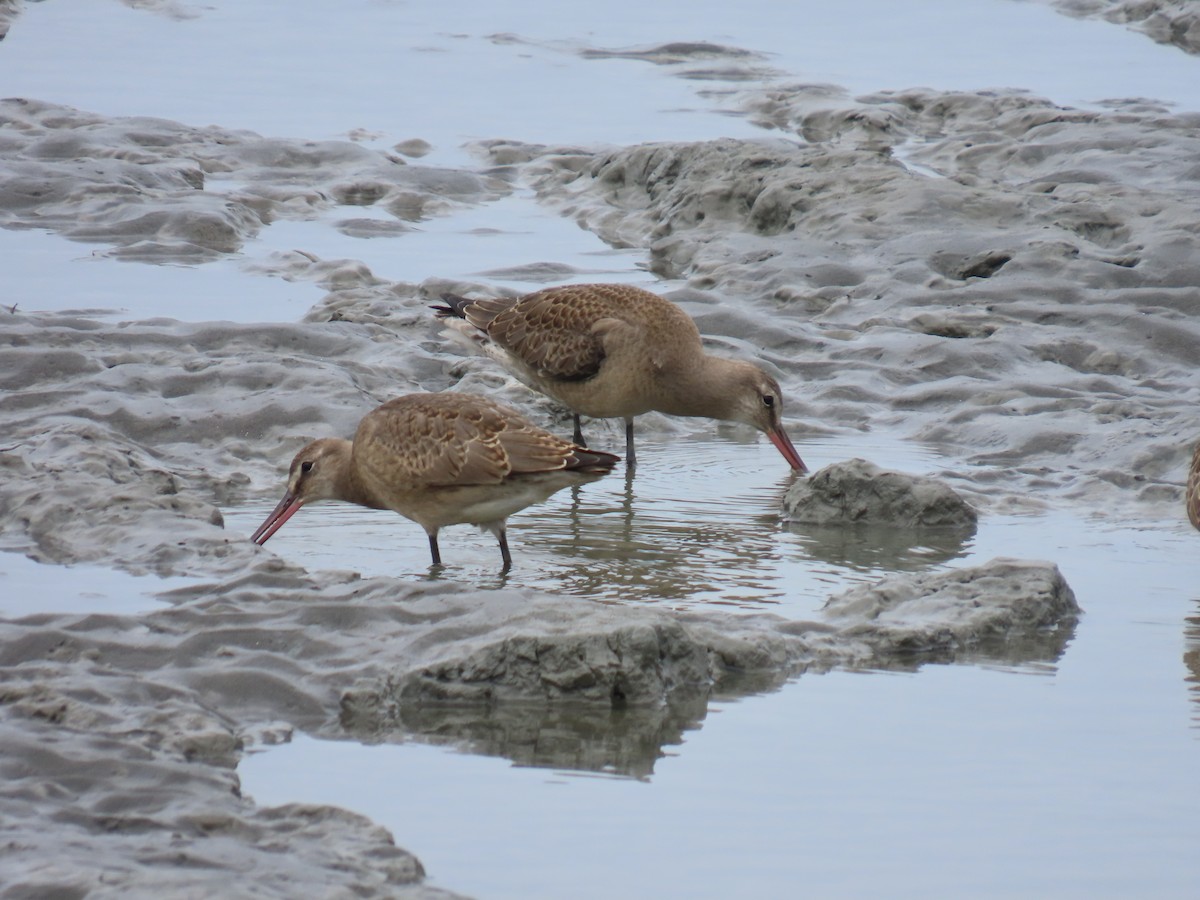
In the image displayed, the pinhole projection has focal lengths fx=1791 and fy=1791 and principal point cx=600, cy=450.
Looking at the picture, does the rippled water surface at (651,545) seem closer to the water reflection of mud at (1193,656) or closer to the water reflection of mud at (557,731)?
the water reflection of mud at (1193,656)

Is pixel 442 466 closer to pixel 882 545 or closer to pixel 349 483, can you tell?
pixel 349 483

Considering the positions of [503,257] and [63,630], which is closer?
[63,630]

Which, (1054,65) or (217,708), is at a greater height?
(1054,65)

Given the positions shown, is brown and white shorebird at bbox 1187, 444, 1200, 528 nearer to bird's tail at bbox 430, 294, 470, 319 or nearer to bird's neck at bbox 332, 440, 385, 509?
bird's neck at bbox 332, 440, 385, 509

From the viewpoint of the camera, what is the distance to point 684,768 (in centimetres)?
532

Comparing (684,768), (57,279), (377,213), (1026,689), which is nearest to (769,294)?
(377,213)

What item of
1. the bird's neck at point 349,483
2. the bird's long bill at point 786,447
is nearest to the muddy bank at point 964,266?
the bird's long bill at point 786,447

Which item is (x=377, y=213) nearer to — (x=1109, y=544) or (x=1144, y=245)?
(x=1144, y=245)

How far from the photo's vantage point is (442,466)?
7422 mm

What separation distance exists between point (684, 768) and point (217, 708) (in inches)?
58.6

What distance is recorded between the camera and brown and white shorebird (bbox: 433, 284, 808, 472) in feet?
31.4

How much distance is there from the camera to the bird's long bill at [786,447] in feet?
30.7

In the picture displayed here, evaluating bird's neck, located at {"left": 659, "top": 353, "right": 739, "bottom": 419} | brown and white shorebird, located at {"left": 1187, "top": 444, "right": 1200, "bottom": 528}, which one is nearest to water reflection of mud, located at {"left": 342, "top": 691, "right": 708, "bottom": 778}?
brown and white shorebird, located at {"left": 1187, "top": 444, "right": 1200, "bottom": 528}

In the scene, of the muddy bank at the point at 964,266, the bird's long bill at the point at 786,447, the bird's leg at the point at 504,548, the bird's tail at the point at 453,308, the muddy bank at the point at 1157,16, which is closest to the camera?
the bird's leg at the point at 504,548
